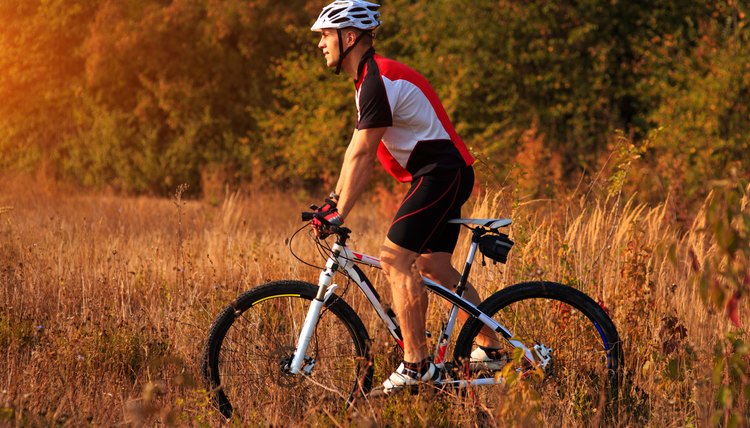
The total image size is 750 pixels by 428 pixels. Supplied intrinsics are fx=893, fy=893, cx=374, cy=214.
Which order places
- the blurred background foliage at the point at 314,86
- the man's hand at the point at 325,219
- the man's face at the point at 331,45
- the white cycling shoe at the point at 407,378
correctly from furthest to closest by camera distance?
the blurred background foliage at the point at 314,86 < the man's face at the point at 331,45 < the white cycling shoe at the point at 407,378 < the man's hand at the point at 325,219

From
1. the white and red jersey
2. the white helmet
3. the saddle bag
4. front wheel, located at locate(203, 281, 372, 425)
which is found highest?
the white helmet

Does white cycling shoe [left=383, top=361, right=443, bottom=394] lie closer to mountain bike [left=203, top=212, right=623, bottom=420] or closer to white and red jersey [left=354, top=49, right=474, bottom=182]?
mountain bike [left=203, top=212, right=623, bottom=420]

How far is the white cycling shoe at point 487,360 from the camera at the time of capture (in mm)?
4488

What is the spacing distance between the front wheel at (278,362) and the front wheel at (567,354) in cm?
56

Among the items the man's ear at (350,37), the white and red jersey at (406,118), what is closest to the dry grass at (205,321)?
the white and red jersey at (406,118)

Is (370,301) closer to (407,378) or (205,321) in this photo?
(407,378)

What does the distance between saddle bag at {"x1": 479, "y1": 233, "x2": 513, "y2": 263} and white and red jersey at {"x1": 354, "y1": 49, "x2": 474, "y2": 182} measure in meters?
0.40

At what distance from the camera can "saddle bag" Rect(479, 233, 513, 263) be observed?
443cm

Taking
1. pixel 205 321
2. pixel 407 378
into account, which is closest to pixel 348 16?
pixel 407 378

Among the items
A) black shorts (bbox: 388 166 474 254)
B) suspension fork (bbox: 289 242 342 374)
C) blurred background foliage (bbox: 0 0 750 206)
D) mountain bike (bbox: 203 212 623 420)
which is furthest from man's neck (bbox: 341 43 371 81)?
blurred background foliage (bbox: 0 0 750 206)

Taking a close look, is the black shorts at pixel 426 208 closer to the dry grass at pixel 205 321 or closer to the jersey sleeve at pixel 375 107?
the jersey sleeve at pixel 375 107

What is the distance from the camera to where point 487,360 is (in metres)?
4.52

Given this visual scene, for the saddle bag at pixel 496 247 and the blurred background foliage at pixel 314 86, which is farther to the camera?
the blurred background foliage at pixel 314 86

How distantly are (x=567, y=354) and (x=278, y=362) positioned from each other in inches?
59.5
